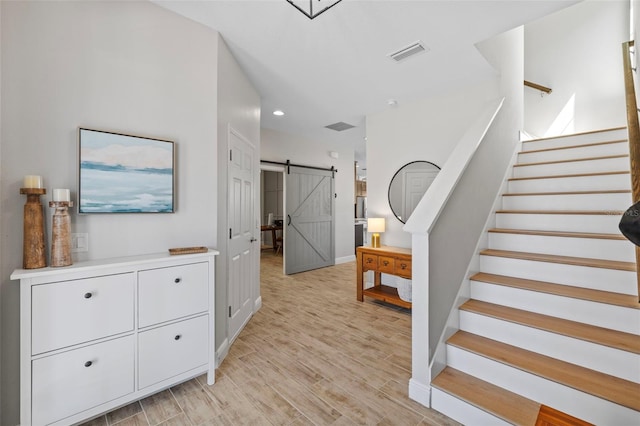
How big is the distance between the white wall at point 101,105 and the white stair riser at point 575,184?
10.5 feet

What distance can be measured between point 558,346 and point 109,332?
2.71m

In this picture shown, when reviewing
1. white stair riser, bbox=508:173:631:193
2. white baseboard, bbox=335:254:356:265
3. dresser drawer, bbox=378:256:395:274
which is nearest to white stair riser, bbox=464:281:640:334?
dresser drawer, bbox=378:256:395:274

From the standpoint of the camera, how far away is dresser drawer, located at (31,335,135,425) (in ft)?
4.56

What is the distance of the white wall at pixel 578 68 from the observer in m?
4.16

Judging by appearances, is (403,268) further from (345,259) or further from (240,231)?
(345,259)

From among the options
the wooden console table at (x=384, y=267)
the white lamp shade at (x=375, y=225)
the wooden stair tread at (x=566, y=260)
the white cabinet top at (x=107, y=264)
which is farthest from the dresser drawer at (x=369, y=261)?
the white cabinet top at (x=107, y=264)

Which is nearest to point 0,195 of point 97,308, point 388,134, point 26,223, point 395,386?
point 26,223

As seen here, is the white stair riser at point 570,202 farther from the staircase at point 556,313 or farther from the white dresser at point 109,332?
the white dresser at point 109,332

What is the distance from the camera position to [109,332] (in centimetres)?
158

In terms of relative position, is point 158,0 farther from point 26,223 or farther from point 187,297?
point 187,297

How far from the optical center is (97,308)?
1.54 metres

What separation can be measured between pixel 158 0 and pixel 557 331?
11.4 ft

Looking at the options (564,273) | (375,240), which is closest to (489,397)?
(564,273)

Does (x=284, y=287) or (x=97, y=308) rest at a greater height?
(x=97, y=308)
